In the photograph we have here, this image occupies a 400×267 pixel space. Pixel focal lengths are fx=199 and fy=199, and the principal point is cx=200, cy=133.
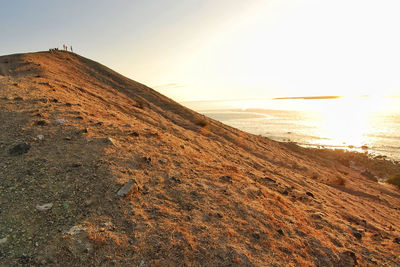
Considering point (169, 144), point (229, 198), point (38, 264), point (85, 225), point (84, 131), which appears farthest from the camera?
point (169, 144)

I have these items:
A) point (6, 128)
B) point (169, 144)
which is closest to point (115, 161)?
point (169, 144)

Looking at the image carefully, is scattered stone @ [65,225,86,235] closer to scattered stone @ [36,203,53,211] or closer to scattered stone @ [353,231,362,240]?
scattered stone @ [36,203,53,211]

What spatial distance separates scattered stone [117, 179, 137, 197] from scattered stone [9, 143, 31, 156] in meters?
3.95

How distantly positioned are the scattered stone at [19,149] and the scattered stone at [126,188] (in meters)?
3.95

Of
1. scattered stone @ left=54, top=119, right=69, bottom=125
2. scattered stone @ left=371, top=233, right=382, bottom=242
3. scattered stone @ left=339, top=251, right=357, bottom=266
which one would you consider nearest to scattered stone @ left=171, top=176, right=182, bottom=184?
scattered stone @ left=339, top=251, right=357, bottom=266

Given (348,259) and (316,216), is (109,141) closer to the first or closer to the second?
(316,216)

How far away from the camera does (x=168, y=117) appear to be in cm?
2053

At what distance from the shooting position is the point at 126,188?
591cm

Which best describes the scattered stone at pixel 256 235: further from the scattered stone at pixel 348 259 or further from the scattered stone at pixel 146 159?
the scattered stone at pixel 146 159

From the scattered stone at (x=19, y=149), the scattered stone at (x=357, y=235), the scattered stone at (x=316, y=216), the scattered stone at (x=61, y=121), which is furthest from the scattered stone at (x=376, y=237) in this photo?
the scattered stone at (x=61, y=121)

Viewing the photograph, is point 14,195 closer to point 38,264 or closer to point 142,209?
point 38,264

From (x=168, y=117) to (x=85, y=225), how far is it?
53.6 feet

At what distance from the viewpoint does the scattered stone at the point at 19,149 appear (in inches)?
265

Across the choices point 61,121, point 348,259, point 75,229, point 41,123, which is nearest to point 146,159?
point 75,229
